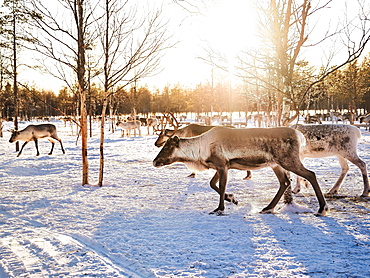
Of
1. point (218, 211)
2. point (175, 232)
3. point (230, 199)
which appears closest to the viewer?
point (175, 232)

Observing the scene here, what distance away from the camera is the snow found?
11.5 feet

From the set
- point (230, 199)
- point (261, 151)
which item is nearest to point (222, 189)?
point (230, 199)

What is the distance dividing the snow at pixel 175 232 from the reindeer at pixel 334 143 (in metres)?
0.71

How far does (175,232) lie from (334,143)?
432 centimetres

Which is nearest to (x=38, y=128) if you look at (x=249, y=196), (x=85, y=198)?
(x=85, y=198)

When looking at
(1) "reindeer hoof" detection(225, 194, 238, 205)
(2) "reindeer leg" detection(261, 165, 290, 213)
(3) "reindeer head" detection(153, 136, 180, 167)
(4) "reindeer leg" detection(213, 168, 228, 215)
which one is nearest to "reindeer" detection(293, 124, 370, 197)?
(2) "reindeer leg" detection(261, 165, 290, 213)

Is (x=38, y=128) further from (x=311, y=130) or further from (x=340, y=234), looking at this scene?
(x=340, y=234)

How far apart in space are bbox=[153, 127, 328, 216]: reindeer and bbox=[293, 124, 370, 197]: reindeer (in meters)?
1.56

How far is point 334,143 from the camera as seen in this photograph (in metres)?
6.86

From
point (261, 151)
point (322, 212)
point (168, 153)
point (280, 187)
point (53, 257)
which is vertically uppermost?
point (261, 151)

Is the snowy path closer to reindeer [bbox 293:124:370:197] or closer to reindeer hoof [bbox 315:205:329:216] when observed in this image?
reindeer hoof [bbox 315:205:329:216]

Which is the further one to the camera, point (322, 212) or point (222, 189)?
point (222, 189)

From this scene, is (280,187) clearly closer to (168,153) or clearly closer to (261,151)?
(261,151)

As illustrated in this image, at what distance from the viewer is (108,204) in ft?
20.8
